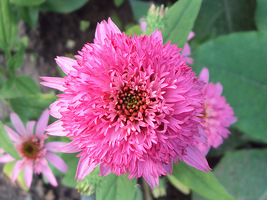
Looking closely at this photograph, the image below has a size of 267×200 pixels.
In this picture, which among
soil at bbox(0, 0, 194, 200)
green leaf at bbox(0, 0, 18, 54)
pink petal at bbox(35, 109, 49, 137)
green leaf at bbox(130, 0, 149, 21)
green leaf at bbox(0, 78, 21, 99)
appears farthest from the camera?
soil at bbox(0, 0, 194, 200)

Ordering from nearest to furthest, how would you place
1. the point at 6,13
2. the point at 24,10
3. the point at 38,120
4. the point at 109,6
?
the point at 6,13 < the point at 38,120 < the point at 24,10 < the point at 109,6

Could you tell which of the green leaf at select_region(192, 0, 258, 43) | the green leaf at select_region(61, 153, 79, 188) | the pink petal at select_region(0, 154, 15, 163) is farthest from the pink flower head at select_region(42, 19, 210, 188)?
the green leaf at select_region(192, 0, 258, 43)

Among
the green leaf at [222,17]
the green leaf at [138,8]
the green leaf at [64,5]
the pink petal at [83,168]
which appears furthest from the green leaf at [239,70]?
the pink petal at [83,168]

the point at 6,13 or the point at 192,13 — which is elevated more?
the point at 6,13

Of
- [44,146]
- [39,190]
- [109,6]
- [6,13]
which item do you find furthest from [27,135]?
[109,6]

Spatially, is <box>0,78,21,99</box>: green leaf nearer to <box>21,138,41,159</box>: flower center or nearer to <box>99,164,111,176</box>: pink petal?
<box>21,138,41,159</box>: flower center

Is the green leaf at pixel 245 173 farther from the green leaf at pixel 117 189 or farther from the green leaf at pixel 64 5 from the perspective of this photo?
the green leaf at pixel 64 5

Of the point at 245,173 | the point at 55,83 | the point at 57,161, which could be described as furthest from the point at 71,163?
the point at 245,173

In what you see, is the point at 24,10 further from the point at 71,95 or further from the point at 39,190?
the point at 39,190
